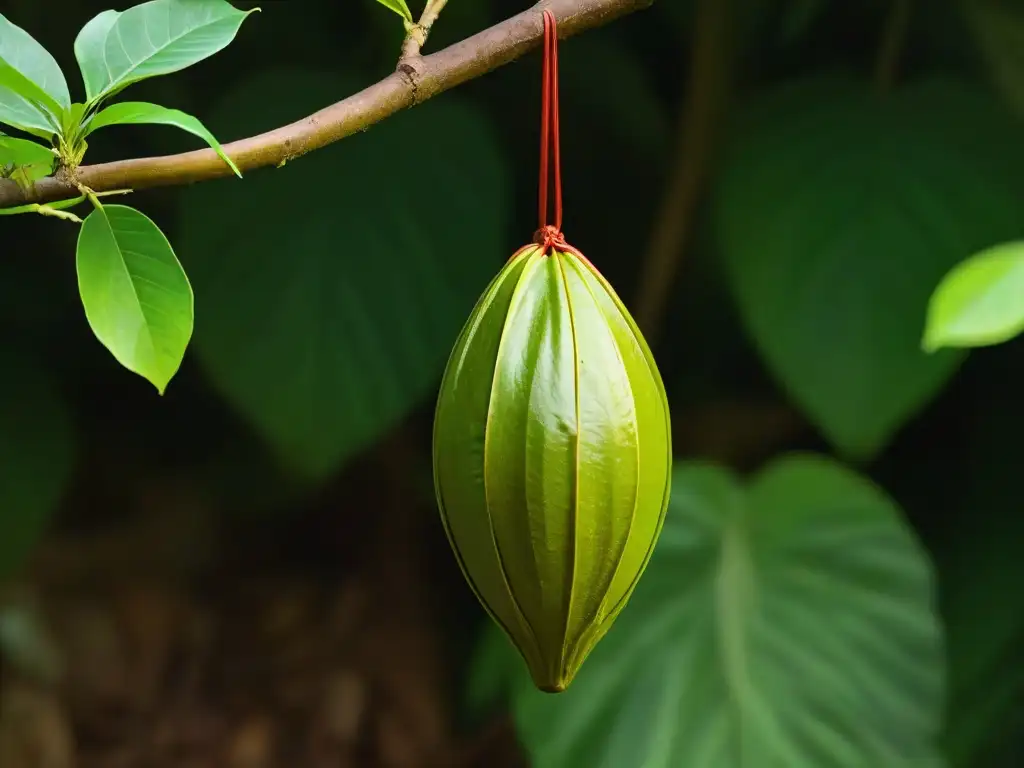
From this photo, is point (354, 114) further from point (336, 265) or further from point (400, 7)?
point (336, 265)

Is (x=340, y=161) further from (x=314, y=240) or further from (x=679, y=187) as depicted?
(x=679, y=187)

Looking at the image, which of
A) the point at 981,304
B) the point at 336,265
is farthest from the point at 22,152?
the point at 336,265

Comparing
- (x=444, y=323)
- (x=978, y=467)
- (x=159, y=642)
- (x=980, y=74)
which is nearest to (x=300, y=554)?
(x=159, y=642)

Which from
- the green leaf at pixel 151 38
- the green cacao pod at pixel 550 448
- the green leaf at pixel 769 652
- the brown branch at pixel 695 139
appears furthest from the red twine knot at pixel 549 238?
the brown branch at pixel 695 139

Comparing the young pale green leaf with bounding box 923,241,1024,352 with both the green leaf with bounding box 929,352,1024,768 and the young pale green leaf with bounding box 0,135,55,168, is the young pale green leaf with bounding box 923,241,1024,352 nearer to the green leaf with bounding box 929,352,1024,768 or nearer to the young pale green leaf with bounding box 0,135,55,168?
the young pale green leaf with bounding box 0,135,55,168

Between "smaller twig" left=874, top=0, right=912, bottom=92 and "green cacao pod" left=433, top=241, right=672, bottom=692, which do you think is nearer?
"green cacao pod" left=433, top=241, right=672, bottom=692

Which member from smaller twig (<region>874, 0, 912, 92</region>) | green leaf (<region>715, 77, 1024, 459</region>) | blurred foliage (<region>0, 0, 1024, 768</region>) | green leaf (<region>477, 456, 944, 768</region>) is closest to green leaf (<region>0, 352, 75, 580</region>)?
blurred foliage (<region>0, 0, 1024, 768</region>)
